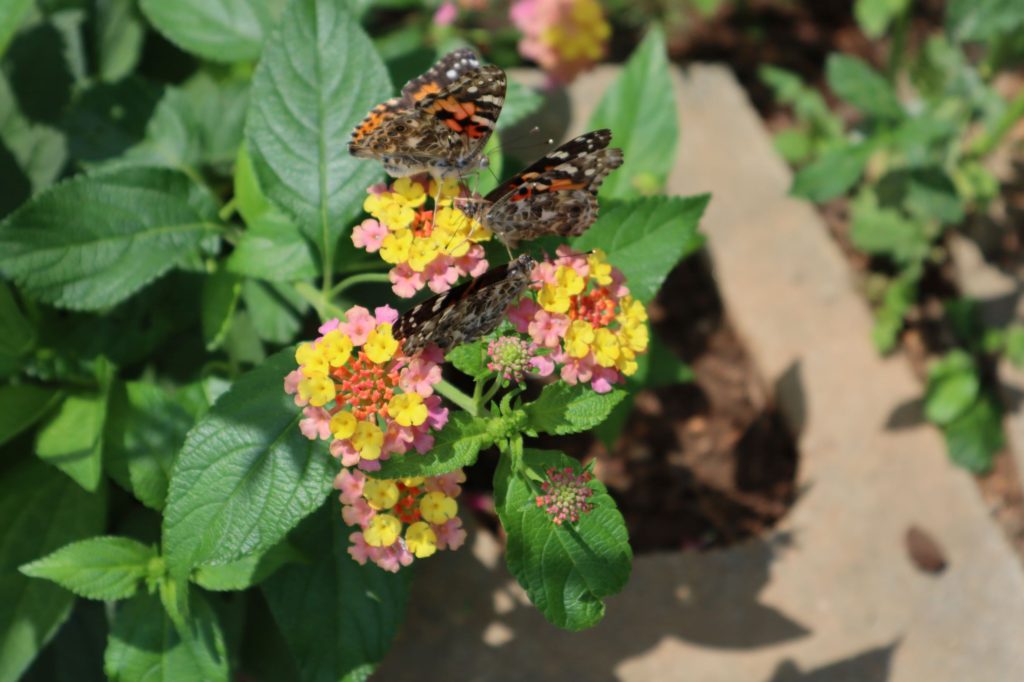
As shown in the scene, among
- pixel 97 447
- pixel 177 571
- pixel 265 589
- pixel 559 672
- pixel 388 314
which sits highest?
pixel 388 314

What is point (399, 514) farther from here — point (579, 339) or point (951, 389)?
point (951, 389)

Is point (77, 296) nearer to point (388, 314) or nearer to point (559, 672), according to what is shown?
point (388, 314)

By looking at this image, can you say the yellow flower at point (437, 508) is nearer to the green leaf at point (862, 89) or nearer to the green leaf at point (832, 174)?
the green leaf at point (832, 174)

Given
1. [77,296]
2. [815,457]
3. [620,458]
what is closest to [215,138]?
[77,296]

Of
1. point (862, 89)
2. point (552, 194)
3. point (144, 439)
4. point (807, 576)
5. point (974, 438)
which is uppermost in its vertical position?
point (552, 194)

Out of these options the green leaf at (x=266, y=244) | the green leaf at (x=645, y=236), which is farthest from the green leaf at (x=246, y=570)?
the green leaf at (x=645, y=236)

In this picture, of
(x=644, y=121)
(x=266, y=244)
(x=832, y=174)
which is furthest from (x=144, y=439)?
(x=832, y=174)
